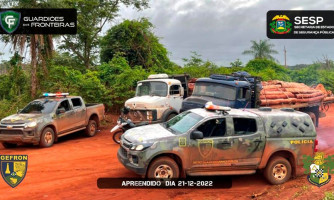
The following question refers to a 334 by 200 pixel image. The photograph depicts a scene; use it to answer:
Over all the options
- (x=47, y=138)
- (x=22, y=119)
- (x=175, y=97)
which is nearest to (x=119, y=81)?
(x=175, y=97)

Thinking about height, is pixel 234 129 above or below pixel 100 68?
below

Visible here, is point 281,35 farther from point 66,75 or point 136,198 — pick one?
point 66,75

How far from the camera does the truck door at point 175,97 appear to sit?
1288cm

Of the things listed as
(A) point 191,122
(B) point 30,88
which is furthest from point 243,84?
(B) point 30,88

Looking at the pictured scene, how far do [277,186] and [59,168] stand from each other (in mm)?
5902

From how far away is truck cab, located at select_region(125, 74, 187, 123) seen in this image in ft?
40.0

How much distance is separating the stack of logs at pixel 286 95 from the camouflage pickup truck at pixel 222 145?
3749 millimetres

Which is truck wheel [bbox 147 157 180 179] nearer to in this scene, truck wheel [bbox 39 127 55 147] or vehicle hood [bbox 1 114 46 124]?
truck wheel [bbox 39 127 55 147]

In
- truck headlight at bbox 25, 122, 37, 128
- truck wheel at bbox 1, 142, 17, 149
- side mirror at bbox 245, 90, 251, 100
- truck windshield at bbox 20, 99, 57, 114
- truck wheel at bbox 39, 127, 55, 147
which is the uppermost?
side mirror at bbox 245, 90, 251, 100

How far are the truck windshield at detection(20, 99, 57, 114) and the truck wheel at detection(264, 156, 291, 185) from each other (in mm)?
8396

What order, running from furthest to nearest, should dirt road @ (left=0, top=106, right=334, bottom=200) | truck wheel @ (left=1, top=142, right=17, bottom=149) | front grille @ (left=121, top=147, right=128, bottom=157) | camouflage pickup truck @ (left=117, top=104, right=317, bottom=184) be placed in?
truck wheel @ (left=1, top=142, right=17, bottom=149) < front grille @ (left=121, top=147, right=128, bottom=157) < camouflage pickup truck @ (left=117, top=104, right=317, bottom=184) < dirt road @ (left=0, top=106, right=334, bottom=200)

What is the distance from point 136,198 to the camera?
6.52 m

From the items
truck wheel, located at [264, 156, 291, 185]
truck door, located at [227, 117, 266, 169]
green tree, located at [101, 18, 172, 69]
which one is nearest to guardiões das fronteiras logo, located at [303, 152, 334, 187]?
truck wheel, located at [264, 156, 291, 185]

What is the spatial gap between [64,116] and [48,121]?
2.93 feet
